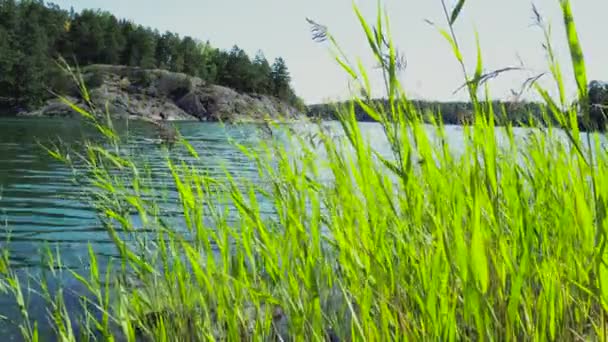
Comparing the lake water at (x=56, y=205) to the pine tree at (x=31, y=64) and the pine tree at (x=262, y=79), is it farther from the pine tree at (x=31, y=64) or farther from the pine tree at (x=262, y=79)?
the pine tree at (x=262, y=79)

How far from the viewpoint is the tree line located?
3445 inches

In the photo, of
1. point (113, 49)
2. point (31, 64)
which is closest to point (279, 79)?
point (113, 49)

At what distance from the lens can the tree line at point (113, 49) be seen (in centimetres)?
8750

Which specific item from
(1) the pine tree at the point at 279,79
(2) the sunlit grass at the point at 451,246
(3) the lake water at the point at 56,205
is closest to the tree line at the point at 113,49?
(1) the pine tree at the point at 279,79

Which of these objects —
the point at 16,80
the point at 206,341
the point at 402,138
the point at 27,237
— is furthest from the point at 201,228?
the point at 16,80

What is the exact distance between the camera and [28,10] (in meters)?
111

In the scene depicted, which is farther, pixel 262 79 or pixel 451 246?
pixel 262 79

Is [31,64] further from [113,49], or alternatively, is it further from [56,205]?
[56,205]

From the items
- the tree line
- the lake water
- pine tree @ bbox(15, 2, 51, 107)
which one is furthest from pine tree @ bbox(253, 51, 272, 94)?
the lake water

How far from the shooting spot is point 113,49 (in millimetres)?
112438

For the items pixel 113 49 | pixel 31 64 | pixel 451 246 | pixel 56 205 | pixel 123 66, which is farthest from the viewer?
pixel 113 49

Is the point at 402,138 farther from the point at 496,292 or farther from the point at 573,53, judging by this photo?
the point at 573,53

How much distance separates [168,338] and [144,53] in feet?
392

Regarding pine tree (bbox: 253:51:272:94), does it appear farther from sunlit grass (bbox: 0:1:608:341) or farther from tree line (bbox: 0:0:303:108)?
sunlit grass (bbox: 0:1:608:341)
